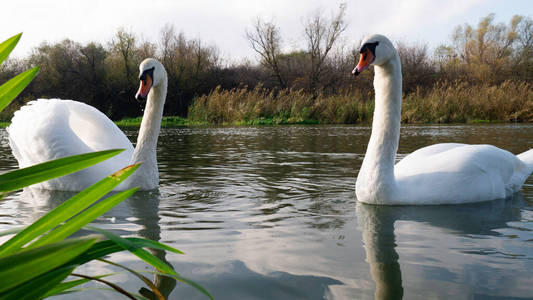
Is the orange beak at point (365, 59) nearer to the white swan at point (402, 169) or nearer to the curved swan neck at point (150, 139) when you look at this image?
the white swan at point (402, 169)

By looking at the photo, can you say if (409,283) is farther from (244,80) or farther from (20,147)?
(244,80)

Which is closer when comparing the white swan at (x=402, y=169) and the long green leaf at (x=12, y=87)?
the long green leaf at (x=12, y=87)

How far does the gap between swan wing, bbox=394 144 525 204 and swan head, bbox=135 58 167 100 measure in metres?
2.15

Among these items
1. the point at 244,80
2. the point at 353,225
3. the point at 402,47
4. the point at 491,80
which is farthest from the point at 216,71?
the point at 353,225

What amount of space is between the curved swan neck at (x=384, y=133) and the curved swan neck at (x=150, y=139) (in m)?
1.82

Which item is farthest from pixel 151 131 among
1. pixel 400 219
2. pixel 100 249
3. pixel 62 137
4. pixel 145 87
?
pixel 100 249

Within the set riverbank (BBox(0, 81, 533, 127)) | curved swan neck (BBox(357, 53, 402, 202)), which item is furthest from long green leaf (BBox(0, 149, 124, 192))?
riverbank (BBox(0, 81, 533, 127))

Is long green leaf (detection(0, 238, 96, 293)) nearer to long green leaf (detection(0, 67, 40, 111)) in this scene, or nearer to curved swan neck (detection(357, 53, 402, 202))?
long green leaf (detection(0, 67, 40, 111))

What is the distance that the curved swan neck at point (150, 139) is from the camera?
14.3ft

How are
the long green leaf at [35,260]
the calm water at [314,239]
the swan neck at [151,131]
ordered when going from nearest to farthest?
1. the long green leaf at [35,260]
2. the calm water at [314,239]
3. the swan neck at [151,131]

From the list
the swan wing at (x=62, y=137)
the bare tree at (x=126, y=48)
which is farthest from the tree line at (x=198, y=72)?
the swan wing at (x=62, y=137)

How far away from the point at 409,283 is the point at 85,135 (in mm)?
3855

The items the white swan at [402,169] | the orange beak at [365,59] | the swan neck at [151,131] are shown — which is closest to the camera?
the orange beak at [365,59]

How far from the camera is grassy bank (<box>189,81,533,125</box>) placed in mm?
19000
